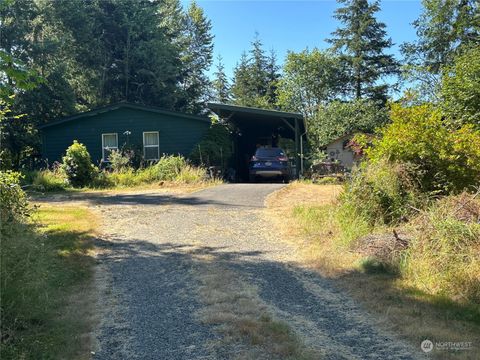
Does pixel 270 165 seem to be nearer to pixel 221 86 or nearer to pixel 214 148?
pixel 214 148

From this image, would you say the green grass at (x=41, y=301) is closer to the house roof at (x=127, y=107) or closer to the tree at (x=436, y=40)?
the house roof at (x=127, y=107)

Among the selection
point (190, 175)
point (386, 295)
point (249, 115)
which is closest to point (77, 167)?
point (190, 175)

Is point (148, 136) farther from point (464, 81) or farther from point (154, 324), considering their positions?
point (154, 324)

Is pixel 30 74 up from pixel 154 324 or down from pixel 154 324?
up

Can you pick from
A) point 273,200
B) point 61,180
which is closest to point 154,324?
point 273,200

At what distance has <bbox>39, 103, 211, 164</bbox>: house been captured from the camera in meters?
19.9

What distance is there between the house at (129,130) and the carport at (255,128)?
1487 mm

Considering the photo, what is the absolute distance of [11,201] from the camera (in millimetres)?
6227

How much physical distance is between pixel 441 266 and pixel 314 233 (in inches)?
108

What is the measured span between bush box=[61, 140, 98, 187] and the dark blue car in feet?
20.4

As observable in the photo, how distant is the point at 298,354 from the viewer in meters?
3.52

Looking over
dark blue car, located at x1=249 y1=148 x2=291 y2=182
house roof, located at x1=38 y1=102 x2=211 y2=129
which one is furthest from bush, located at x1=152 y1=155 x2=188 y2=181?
house roof, located at x1=38 y1=102 x2=211 y2=129

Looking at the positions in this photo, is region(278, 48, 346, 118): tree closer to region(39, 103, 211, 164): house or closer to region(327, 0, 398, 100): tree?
region(327, 0, 398, 100): tree

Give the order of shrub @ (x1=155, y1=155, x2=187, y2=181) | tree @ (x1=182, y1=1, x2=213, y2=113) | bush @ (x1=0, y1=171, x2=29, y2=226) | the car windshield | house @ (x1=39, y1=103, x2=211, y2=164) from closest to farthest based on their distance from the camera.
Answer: bush @ (x1=0, y1=171, x2=29, y2=226), shrub @ (x1=155, y1=155, x2=187, y2=181), the car windshield, house @ (x1=39, y1=103, x2=211, y2=164), tree @ (x1=182, y1=1, x2=213, y2=113)
